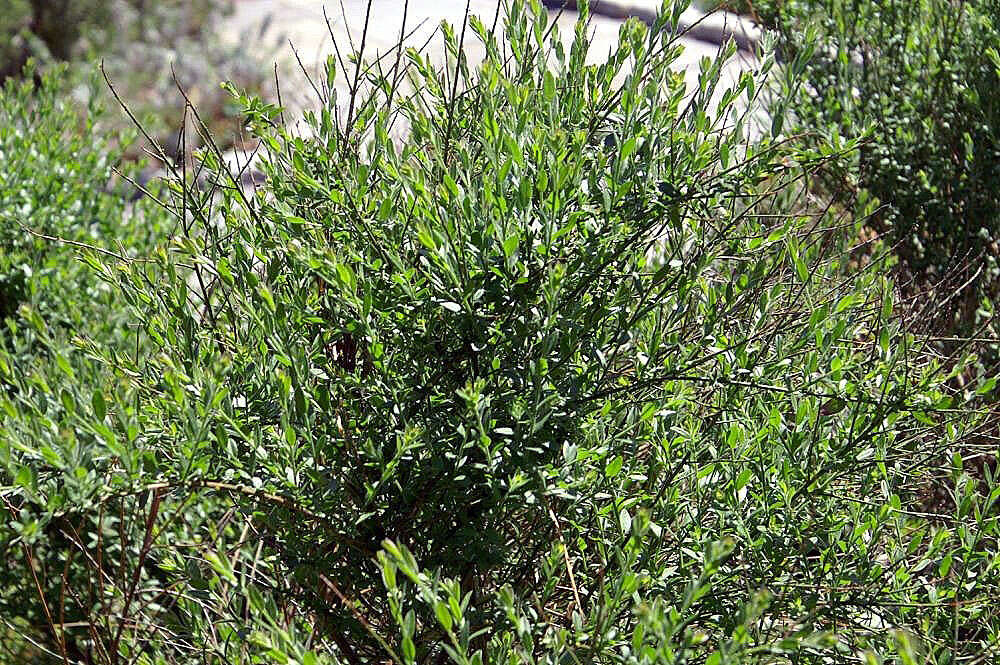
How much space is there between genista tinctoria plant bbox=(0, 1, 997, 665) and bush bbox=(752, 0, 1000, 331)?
5.05 feet

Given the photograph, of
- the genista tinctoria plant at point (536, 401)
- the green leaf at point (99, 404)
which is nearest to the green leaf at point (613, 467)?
the genista tinctoria plant at point (536, 401)

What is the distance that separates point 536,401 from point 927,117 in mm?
2476

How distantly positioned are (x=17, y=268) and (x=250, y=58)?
6762mm

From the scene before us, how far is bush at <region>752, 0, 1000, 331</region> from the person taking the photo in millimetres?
3387

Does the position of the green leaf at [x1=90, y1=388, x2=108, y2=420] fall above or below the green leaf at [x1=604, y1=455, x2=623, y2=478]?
above

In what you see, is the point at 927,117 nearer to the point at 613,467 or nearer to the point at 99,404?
the point at 613,467

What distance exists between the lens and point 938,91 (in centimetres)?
352

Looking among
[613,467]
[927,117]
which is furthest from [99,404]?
[927,117]

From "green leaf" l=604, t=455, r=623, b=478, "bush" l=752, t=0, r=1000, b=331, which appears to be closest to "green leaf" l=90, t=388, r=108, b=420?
"green leaf" l=604, t=455, r=623, b=478

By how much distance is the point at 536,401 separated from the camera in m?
1.71

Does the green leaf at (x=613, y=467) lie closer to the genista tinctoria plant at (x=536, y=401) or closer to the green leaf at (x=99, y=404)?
the genista tinctoria plant at (x=536, y=401)

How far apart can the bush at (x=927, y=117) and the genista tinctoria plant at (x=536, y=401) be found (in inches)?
60.6

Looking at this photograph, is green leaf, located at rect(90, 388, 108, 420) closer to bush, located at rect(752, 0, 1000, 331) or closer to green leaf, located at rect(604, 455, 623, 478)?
green leaf, located at rect(604, 455, 623, 478)

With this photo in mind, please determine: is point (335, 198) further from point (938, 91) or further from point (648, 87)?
point (938, 91)
